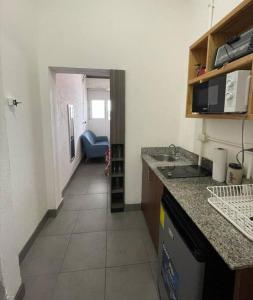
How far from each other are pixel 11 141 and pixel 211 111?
1726 millimetres

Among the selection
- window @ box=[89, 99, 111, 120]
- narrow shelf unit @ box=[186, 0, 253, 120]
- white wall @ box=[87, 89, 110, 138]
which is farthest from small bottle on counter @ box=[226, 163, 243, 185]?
window @ box=[89, 99, 111, 120]

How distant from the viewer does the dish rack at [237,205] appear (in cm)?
89

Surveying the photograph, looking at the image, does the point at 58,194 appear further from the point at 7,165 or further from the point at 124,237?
the point at 7,165

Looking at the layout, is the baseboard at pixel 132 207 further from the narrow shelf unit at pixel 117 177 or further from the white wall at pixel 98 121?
the white wall at pixel 98 121

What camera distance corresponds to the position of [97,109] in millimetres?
6879

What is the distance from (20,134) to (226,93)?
6.08 ft

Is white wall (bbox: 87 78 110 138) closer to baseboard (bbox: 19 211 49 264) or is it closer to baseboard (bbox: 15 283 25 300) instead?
baseboard (bbox: 19 211 49 264)

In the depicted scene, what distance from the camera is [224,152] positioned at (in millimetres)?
1519

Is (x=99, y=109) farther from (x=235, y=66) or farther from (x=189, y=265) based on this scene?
(x=189, y=265)

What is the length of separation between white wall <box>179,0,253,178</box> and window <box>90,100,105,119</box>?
4706mm

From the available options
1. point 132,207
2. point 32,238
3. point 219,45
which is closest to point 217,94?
point 219,45

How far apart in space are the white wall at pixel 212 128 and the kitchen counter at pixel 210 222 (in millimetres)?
427

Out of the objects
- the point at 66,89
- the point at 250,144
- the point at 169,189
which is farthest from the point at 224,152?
the point at 66,89

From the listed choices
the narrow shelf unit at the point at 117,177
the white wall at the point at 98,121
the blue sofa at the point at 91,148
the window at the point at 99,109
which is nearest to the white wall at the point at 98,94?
the white wall at the point at 98,121
